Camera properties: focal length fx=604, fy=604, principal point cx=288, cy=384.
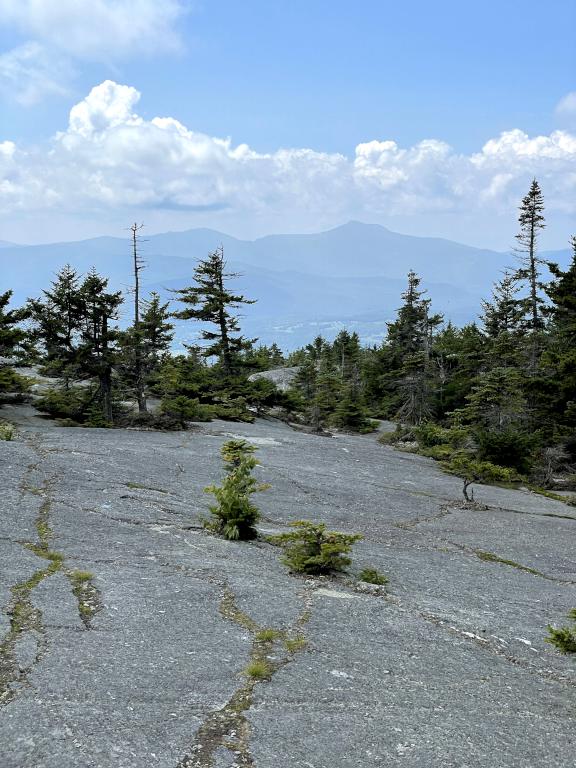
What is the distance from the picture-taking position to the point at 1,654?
6.12 meters

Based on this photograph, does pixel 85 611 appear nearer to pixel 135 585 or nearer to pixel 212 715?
pixel 135 585

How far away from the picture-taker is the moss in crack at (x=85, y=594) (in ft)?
24.7

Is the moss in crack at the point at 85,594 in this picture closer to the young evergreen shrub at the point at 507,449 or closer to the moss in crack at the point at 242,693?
the moss in crack at the point at 242,693

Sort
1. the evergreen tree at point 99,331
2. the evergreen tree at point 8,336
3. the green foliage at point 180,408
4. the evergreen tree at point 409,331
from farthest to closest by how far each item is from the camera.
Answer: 1. the evergreen tree at point 409,331
2. the evergreen tree at point 99,331
3. the green foliage at point 180,408
4. the evergreen tree at point 8,336

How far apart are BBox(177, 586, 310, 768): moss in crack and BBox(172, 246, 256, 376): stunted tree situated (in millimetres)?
31223

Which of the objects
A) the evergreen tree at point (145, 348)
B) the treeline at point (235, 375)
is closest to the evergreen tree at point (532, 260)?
the treeline at point (235, 375)

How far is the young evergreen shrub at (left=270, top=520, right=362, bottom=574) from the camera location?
10336 millimetres

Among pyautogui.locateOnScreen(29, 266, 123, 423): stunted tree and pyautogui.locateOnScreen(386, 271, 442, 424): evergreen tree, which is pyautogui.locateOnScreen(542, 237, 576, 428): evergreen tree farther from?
pyautogui.locateOnScreen(29, 266, 123, 423): stunted tree

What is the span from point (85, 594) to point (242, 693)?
3258 millimetres

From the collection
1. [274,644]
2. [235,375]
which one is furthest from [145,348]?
[274,644]

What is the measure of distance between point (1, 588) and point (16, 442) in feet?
44.1

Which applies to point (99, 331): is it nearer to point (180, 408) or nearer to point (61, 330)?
point (61, 330)

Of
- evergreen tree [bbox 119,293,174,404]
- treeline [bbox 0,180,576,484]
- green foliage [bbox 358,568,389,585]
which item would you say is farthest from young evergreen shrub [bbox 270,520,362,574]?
evergreen tree [bbox 119,293,174,404]

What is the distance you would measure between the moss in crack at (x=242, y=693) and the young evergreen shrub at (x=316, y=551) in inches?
70.2
